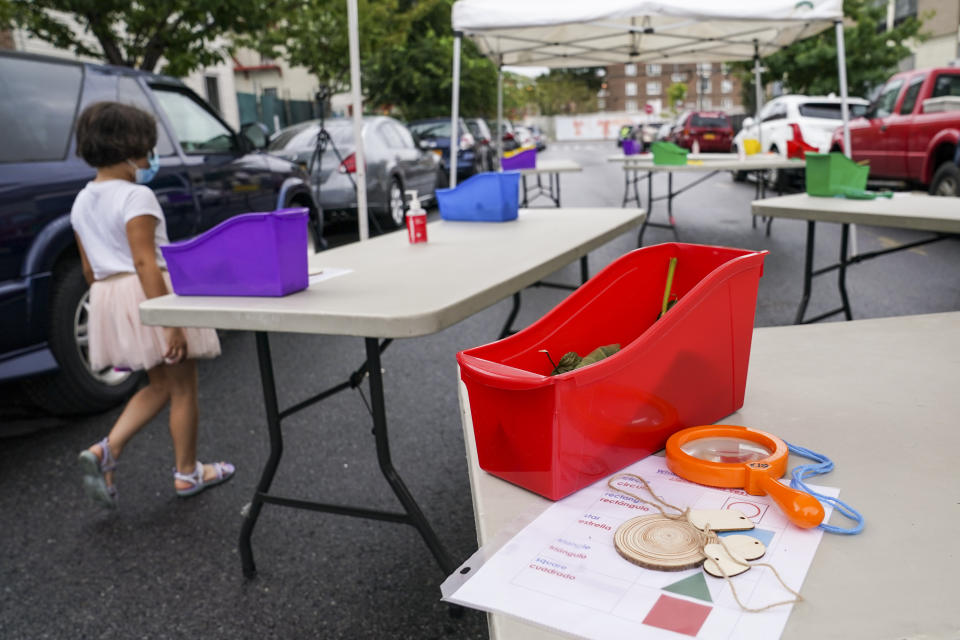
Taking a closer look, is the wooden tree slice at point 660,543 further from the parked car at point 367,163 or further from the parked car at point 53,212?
the parked car at point 367,163

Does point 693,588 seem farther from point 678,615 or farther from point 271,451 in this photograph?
point 271,451

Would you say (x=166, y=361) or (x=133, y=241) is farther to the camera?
(x=166, y=361)

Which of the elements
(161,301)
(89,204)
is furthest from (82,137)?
(161,301)

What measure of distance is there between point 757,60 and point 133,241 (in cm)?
910

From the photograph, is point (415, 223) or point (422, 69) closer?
point (415, 223)

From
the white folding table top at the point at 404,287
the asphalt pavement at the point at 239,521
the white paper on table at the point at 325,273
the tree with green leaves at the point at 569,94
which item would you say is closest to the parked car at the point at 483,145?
the asphalt pavement at the point at 239,521

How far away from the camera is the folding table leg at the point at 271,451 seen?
7.95 ft

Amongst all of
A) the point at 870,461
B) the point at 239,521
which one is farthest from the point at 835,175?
the point at 870,461

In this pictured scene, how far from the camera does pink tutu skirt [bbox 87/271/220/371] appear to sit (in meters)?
2.96

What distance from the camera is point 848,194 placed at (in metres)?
4.21

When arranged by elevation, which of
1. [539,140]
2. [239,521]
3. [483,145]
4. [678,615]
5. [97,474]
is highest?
[539,140]

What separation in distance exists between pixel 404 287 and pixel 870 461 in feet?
4.31

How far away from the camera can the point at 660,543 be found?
0.89 meters

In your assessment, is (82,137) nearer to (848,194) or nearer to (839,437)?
(839,437)
